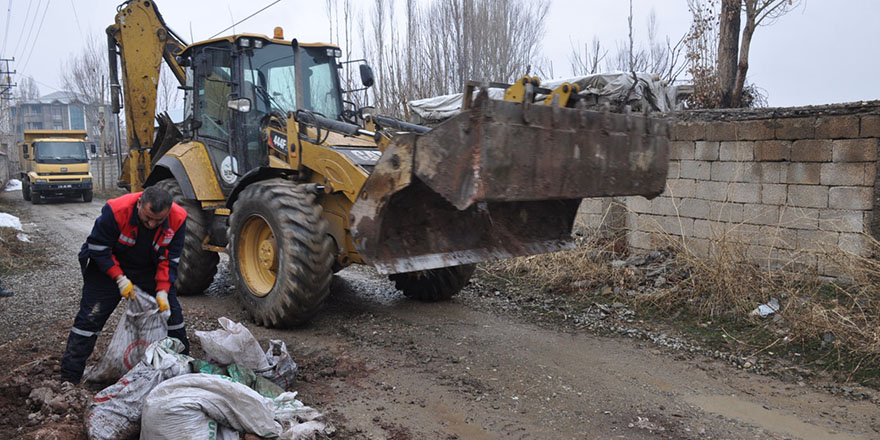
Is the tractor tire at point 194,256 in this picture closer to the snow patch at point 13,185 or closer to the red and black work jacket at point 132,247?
the red and black work jacket at point 132,247

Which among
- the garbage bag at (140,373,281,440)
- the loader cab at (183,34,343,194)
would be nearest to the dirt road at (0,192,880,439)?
the garbage bag at (140,373,281,440)

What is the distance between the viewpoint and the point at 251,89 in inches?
255

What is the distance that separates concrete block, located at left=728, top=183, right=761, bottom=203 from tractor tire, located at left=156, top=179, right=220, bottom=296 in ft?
19.8

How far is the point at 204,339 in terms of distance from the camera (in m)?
3.86

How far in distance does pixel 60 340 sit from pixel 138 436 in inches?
90.0

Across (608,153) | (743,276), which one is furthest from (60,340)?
(743,276)

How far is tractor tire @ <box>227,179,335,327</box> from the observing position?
207 inches

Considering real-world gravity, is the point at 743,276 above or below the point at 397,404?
above

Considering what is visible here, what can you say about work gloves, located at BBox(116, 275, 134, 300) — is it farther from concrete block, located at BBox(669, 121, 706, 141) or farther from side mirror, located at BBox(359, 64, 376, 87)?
concrete block, located at BBox(669, 121, 706, 141)

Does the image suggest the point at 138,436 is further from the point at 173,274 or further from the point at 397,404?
the point at 397,404

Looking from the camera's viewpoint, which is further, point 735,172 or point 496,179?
point 735,172

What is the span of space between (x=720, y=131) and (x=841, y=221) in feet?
5.51

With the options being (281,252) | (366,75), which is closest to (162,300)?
(281,252)

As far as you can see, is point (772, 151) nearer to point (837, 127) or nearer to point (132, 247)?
point (837, 127)
